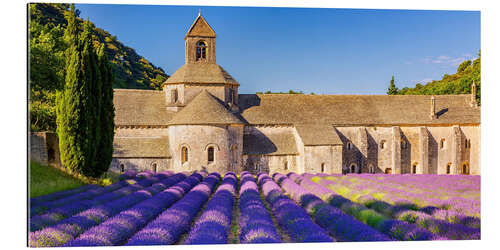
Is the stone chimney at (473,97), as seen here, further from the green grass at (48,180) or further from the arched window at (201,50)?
the green grass at (48,180)

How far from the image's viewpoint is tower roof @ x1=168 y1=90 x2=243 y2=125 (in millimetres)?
30297

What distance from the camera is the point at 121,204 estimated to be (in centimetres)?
1302

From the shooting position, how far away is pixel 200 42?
35344mm

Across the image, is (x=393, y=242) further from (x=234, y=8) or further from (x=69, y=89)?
Answer: (x=69, y=89)

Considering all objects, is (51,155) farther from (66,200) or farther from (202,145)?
(202,145)

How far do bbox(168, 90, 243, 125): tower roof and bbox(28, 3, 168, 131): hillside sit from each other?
625cm

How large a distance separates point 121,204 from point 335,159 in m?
22.7

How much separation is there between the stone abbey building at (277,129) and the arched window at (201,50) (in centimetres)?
9

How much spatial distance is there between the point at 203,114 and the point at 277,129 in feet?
24.8

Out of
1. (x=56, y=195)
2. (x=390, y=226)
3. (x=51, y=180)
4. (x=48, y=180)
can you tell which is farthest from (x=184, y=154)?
(x=390, y=226)

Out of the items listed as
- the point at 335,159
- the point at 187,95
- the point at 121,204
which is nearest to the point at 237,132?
the point at 187,95

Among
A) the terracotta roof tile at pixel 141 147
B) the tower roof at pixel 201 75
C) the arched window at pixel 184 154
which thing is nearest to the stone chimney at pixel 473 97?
the tower roof at pixel 201 75

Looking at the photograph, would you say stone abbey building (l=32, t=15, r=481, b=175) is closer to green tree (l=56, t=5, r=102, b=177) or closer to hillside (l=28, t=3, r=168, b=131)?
hillside (l=28, t=3, r=168, b=131)

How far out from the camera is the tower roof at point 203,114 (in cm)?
3030
